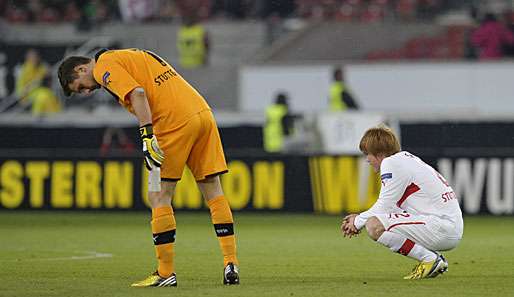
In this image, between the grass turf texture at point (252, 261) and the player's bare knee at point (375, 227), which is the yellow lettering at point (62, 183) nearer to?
the grass turf texture at point (252, 261)

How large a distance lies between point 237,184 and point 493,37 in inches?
307

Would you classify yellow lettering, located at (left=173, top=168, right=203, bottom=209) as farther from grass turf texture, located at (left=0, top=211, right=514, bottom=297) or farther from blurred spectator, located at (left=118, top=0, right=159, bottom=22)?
blurred spectator, located at (left=118, top=0, right=159, bottom=22)

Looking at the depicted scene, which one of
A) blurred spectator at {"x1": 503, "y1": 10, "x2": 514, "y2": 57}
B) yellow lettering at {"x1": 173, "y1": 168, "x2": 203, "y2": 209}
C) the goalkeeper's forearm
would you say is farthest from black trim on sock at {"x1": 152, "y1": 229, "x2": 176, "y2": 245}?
blurred spectator at {"x1": 503, "y1": 10, "x2": 514, "y2": 57}

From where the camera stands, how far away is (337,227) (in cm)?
1698

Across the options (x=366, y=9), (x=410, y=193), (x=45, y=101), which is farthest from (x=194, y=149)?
(x=366, y=9)

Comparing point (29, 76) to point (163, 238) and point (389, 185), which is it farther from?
point (389, 185)

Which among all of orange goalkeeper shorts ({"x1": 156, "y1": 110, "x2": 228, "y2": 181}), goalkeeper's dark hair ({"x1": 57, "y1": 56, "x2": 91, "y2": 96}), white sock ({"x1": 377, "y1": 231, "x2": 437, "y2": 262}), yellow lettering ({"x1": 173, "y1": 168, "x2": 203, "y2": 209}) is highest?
goalkeeper's dark hair ({"x1": 57, "y1": 56, "x2": 91, "y2": 96})

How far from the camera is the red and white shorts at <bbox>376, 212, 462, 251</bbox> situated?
30.5 feet

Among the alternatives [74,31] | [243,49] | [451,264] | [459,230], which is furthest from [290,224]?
[74,31]

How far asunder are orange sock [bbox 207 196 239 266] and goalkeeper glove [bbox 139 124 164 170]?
0.72m

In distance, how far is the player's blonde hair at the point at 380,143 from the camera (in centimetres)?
933

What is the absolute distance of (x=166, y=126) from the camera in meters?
9.21

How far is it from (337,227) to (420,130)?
5201mm

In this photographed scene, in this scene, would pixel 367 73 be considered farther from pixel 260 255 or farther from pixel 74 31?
pixel 260 255
